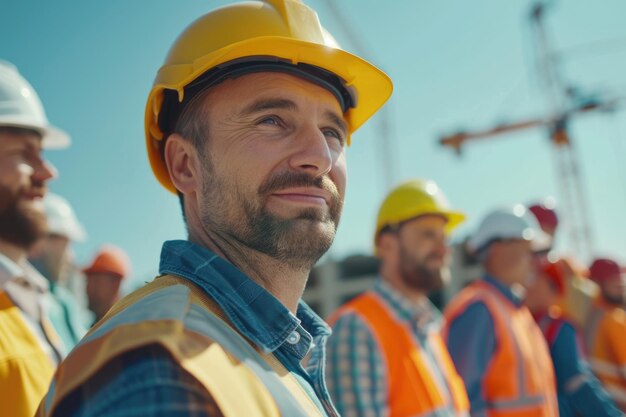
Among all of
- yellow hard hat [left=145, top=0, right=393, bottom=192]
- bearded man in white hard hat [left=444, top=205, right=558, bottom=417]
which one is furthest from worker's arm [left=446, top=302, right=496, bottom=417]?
yellow hard hat [left=145, top=0, right=393, bottom=192]

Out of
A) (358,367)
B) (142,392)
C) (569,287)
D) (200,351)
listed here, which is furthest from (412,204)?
(142,392)

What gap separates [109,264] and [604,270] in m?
5.62

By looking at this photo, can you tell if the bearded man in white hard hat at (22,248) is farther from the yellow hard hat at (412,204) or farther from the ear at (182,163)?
the yellow hard hat at (412,204)

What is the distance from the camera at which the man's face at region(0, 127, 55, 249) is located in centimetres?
254

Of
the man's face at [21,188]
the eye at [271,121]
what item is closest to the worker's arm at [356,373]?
the man's face at [21,188]

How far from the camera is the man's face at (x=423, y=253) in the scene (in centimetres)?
420

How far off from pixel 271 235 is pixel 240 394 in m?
0.62

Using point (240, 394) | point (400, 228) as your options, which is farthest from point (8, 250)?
point (400, 228)

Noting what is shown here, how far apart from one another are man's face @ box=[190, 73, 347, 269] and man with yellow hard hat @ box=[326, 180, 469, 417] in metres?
1.92

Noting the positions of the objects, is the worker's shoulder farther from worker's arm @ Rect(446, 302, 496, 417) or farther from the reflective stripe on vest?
the reflective stripe on vest

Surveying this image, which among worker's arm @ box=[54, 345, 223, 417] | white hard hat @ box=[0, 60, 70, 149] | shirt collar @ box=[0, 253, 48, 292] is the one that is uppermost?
white hard hat @ box=[0, 60, 70, 149]

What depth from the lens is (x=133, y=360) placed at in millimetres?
976

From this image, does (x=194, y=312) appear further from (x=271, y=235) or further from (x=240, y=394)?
(x=271, y=235)

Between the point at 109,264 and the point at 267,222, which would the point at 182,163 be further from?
the point at 109,264
